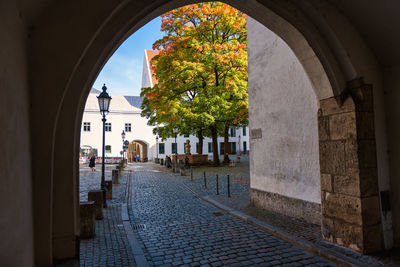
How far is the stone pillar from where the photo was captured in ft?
13.8

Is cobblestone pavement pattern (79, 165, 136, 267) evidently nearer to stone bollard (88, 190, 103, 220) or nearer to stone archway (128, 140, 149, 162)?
stone bollard (88, 190, 103, 220)

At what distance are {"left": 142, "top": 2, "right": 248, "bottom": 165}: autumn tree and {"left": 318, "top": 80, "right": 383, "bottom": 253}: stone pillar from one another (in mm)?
14039

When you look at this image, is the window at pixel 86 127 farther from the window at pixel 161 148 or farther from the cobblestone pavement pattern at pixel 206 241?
the cobblestone pavement pattern at pixel 206 241

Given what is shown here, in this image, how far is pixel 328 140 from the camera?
15.6ft

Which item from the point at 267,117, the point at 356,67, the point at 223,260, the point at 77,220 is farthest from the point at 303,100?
the point at 77,220

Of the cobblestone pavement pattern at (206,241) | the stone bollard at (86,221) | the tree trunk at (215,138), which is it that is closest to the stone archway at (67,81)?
the cobblestone pavement pattern at (206,241)

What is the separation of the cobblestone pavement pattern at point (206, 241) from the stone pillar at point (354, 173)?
73cm

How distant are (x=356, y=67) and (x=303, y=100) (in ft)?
6.32

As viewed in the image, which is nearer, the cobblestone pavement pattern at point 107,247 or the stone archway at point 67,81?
the stone archway at point 67,81

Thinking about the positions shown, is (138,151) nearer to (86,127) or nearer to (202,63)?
(86,127)

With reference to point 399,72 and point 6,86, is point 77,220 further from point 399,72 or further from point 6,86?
point 399,72

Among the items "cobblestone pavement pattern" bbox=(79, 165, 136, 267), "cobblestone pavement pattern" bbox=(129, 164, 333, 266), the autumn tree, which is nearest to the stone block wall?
"cobblestone pavement pattern" bbox=(129, 164, 333, 266)

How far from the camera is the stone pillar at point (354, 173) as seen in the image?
4.20 meters

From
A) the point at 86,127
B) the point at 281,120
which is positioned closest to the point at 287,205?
the point at 281,120
